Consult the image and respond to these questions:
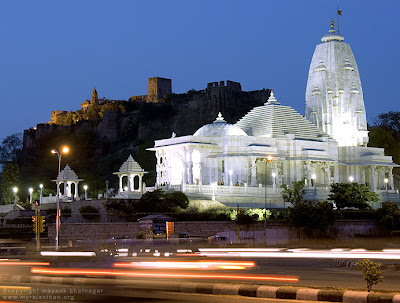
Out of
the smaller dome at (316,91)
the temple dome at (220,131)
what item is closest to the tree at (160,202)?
the temple dome at (220,131)

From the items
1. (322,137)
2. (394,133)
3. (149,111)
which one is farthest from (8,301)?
(149,111)

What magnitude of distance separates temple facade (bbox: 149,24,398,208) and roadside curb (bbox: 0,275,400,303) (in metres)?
41.4

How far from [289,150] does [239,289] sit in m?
55.4

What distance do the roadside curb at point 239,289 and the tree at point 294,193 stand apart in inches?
1638

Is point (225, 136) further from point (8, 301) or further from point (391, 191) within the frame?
point (8, 301)

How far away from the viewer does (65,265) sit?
1198 inches

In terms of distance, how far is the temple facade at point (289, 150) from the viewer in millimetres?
72875

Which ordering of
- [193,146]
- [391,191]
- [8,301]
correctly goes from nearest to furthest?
1. [8,301]
2. [193,146]
3. [391,191]

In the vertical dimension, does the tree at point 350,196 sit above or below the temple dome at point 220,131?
below

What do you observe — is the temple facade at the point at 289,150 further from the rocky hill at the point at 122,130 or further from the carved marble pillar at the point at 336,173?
the rocky hill at the point at 122,130

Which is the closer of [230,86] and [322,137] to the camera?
[322,137]

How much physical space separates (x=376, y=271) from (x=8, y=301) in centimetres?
949

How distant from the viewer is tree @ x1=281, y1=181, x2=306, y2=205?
219 feet

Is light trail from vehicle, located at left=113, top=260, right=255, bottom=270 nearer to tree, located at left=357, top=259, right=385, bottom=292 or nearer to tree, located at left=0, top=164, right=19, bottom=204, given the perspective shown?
tree, located at left=357, top=259, right=385, bottom=292
